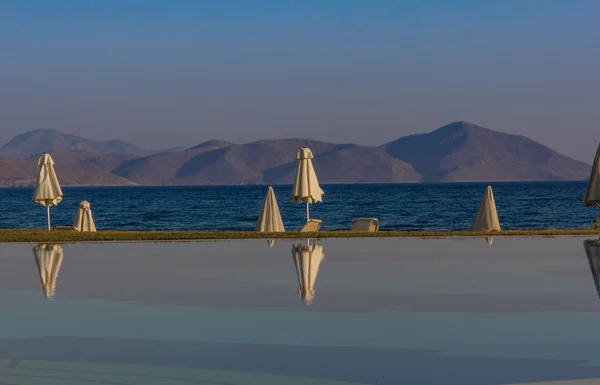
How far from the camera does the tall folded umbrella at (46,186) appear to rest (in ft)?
88.2

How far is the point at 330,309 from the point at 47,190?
18403 mm

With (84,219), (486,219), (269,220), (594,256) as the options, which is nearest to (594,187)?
(594,256)

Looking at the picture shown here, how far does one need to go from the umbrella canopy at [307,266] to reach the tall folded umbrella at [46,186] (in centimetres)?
1014

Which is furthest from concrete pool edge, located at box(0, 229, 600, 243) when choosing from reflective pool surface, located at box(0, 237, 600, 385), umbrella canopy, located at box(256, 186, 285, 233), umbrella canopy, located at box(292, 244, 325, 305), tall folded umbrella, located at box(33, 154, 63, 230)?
reflective pool surface, located at box(0, 237, 600, 385)

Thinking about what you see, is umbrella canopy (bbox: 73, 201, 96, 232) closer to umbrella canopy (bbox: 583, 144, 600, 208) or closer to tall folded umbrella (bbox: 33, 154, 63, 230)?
tall folded umbrella (bbox: 33, 154, 63, 230)

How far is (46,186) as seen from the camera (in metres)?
27.0

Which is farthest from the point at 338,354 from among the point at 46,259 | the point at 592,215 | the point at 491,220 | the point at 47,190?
the point at 592,215

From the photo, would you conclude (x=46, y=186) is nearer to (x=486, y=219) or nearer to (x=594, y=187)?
(x=486, y=219)

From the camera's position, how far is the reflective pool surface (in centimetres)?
723

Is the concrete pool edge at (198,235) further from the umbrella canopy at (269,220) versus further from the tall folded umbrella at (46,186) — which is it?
the tall folded umbrella at (46,186)

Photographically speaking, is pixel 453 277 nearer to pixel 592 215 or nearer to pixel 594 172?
pixel 594 172

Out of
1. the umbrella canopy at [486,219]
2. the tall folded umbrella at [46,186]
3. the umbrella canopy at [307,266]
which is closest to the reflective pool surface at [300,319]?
the umbrella canopy at [307,266]

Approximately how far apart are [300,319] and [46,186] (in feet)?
62.1

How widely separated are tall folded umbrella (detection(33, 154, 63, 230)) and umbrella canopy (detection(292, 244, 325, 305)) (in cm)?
1014
